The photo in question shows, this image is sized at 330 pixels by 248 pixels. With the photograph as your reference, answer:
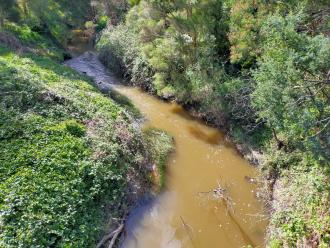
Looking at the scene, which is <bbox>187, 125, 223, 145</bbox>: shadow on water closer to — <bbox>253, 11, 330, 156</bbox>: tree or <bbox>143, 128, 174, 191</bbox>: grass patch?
<bbox>143, 128, 174, 191</bbox>: grass patch

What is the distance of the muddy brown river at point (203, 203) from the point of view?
40.5 feet

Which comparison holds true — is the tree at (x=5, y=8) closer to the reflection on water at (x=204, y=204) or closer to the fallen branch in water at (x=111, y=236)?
the reflection on water at (x=204, y=204)

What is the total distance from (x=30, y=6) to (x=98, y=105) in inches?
849

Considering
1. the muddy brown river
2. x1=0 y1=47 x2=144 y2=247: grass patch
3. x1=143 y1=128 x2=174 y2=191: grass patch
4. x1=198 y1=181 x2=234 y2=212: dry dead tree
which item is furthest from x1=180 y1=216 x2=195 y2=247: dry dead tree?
x1=0 y1=47 x2=144 y2=247: grass patch

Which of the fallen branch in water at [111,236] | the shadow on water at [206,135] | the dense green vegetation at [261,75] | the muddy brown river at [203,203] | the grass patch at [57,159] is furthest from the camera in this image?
the shadow on water at [206,135]

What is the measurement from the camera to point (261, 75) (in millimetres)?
13023

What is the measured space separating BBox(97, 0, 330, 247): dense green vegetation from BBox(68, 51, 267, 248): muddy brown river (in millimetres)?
1010

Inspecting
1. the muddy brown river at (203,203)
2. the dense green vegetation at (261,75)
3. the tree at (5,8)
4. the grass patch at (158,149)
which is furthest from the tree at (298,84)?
the tree at (5,8)

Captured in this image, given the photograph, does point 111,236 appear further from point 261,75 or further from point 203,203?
point 261,75

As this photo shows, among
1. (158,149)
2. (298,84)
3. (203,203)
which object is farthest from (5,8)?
(298,84)

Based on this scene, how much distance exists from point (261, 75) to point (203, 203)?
555 cm

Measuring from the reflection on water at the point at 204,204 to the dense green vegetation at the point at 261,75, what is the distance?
105 centimetres

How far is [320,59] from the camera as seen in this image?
11.0 meters

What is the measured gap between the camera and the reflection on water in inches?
486
